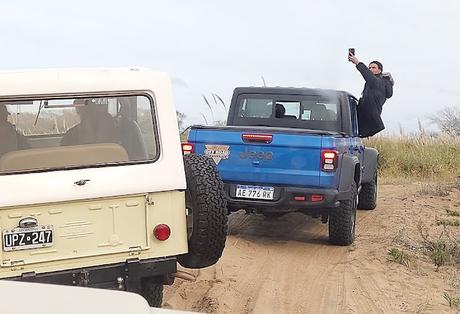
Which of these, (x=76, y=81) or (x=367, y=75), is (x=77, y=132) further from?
(x=367, y=75)

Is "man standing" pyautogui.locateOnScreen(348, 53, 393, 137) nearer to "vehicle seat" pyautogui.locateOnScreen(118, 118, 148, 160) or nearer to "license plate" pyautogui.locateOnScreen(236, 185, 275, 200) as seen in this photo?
"license plate" pyautogui.locateOnScreen(236, 185, 275, 200)

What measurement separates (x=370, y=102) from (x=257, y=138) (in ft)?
9.90

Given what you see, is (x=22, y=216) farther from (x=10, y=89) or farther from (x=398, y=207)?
(x=398, y=207)

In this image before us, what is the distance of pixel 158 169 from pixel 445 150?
544 inches

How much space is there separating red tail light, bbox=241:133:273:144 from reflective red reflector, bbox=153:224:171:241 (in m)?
3.21

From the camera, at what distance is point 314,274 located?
6.69 metres

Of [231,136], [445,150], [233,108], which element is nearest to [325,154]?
[231,136]

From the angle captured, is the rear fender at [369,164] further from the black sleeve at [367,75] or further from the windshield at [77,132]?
the windshield at [77,132]

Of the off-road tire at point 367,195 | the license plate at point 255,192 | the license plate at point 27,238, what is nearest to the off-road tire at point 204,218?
the license plate at point 27,238

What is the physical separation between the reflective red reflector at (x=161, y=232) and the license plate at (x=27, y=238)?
26.5 inches

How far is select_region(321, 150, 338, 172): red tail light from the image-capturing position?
7301 millimetres

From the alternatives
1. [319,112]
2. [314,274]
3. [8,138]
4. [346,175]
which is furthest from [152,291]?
[319,112]

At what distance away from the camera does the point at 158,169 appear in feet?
15.0

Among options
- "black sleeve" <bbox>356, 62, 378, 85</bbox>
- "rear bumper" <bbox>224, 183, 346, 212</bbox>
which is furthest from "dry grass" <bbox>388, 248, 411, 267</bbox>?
"black sleeve" <bbox>356, 62, 378, 85</bbox>
